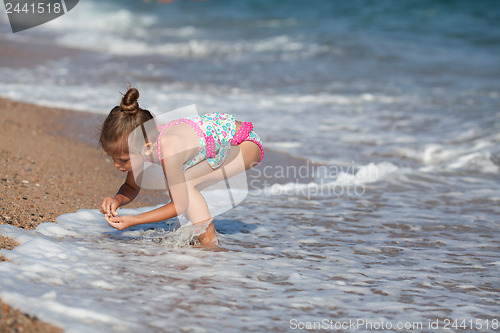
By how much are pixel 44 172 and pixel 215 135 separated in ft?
5.78

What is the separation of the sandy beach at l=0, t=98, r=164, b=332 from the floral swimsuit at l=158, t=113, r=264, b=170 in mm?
792

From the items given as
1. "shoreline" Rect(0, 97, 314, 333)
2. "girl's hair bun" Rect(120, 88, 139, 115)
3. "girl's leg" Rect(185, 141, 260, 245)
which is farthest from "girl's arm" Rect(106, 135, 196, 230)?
"shoreline" Rect(0, 97, 314, 333)

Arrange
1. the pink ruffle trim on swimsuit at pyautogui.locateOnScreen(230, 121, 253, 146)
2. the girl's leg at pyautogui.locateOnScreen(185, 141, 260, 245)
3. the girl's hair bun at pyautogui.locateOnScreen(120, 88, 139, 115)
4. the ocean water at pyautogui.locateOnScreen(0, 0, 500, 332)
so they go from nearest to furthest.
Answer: the ocean water at pyautogui.locateOnScreen(0, 0, 500, 332) < the girl's hair bun at pyautogui.locateOnScreen(120, 88, 139, 115) < the girl's leg at pyautogui.locateOnScreen(185, 141, 260, 245) < the pink ruffle trim on swimsuit at pyautogui.locateOnScreen(230, 121, 253, 146)

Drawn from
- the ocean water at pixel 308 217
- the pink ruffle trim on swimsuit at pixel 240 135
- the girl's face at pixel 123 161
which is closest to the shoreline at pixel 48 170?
the ocean water at pixel 308 217

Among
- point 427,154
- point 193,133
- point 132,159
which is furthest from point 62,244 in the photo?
point 427,154

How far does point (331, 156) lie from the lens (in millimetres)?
6242

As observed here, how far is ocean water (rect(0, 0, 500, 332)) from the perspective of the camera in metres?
2.85

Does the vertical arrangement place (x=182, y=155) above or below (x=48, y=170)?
above

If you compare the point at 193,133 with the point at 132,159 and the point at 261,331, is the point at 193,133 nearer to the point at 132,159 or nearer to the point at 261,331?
the point at 132,159

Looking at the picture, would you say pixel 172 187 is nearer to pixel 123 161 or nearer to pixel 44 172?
pixel 123 161

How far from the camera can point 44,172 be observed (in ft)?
15.4

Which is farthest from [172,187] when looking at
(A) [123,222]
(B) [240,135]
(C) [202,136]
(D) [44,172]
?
(D) [44,172]

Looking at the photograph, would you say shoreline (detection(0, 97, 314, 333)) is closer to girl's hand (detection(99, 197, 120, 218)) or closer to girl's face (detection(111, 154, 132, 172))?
girl's face (detection(111, 154, 132, 172))

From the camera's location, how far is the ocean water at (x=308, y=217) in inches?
112
